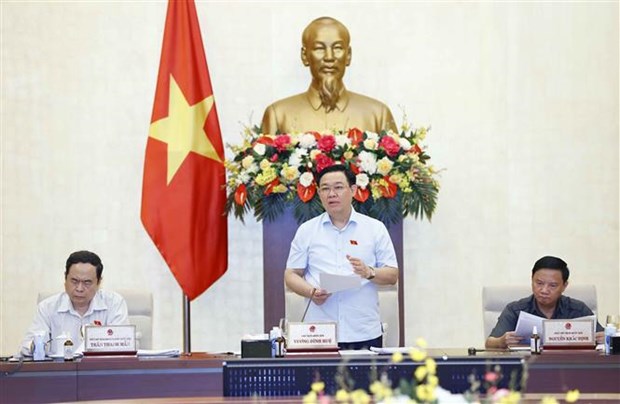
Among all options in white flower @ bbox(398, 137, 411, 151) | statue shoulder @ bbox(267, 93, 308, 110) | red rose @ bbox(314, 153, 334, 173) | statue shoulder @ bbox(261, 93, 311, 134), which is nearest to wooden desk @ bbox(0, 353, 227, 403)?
red rose @ bbox(314, 153, 334, 173)

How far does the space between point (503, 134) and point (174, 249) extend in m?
2.32

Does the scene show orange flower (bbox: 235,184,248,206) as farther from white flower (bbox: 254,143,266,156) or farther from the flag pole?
the flag pole

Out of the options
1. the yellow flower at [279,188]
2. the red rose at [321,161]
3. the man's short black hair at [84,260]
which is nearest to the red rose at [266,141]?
the yellow flower at [279,188]

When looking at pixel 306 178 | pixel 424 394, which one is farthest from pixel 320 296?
pixel 424 394

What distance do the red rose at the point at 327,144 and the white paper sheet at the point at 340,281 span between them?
1.37 meters

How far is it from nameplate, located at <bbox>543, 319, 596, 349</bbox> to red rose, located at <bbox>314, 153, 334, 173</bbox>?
1.78 meters

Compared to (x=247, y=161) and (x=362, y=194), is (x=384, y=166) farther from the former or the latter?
(x=247, y=161)

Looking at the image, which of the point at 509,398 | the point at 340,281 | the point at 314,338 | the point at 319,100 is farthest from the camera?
the point at 319,100

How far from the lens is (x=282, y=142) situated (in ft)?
19.6

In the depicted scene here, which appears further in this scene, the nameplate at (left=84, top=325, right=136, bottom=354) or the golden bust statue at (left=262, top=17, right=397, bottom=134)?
the golden bust statue at (left=262, top=17, right=397, bottom=134)

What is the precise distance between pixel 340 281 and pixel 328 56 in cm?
238

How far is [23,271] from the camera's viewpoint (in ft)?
23.8

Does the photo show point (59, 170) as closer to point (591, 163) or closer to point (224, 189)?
point (224, 189)

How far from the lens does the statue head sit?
6.70m
